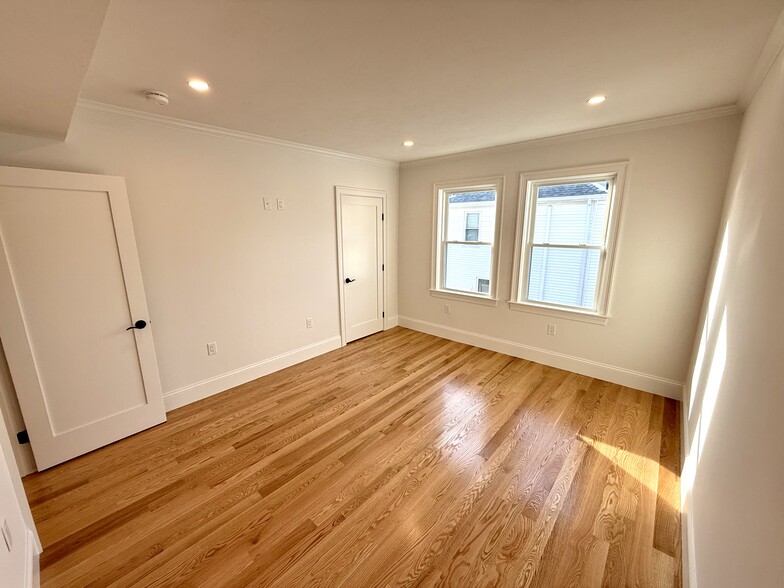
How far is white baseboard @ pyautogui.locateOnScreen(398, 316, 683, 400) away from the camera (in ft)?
9.61

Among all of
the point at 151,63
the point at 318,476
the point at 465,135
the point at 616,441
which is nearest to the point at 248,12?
the point at 151,63

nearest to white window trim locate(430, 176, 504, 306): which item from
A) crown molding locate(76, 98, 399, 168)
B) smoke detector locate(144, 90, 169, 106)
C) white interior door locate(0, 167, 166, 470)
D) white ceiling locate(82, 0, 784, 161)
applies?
white ceiling locate(82, 0, 784, 161)

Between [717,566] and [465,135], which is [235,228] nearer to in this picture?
[465,135]

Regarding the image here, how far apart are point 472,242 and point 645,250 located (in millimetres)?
1813

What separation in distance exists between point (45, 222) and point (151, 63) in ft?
4.20

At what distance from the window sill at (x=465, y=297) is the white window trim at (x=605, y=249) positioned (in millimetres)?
278

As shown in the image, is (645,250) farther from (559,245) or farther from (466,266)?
(466,266)

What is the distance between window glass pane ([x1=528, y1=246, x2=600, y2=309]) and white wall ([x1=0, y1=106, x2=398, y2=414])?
2.45 m

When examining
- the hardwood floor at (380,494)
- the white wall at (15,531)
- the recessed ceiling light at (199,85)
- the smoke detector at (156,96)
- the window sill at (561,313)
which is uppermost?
the recessed ceiling light at (199,85)

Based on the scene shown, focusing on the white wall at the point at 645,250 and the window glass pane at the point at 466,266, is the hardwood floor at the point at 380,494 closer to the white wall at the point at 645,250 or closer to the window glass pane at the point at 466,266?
the white wall at the point at 645,250

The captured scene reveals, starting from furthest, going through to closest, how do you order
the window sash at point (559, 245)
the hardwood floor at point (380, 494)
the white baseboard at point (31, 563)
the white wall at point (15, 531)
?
the window sash at point (559, 245) → the hardwood floor at point (380, 494) → the white baseboard at point (31, 563) → the white wall at point (15, 531)

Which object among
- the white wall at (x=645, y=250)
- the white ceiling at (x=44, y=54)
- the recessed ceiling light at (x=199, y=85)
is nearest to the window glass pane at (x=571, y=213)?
the white wall at (x=645, y=250)

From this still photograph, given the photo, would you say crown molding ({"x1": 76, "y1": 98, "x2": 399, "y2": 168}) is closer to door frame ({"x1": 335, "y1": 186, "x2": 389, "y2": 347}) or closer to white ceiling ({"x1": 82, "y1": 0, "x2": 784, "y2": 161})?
white ceiling ({"x1": 82, "y1": 0, "x2": 784, "y2": 161})

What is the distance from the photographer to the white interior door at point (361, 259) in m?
4.04
